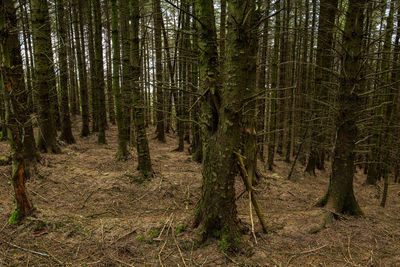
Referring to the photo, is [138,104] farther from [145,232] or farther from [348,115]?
[348,115]

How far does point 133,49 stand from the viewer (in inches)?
245

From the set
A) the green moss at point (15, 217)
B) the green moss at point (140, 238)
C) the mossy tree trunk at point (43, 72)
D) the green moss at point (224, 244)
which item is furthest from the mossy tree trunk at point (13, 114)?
A: the green moss at point (224, 244)

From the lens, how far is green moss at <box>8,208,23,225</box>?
3.75m

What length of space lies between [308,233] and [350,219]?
1394 millimetres

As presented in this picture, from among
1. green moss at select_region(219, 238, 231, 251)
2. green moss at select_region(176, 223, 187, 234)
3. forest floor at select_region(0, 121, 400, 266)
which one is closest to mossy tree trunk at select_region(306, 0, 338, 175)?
forest floor at select_region(0, 121, 400, 266)

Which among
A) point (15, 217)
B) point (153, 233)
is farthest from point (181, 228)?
point (15, 217)

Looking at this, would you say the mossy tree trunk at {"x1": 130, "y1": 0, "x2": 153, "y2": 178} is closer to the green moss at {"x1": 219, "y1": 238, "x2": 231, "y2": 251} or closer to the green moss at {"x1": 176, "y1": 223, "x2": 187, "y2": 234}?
the green moss at {"x1": 176, "y1": 223, "x2": 187, "y2": 234}

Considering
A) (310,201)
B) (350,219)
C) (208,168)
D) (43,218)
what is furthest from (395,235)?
(43,218)

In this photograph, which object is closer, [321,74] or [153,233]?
[153,233]

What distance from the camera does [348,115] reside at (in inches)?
184

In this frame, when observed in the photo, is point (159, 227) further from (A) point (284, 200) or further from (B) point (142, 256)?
(A) point (284, 200)

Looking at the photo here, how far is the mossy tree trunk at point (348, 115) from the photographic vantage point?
461 cm

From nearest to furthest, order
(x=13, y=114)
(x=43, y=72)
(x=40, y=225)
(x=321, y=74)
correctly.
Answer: (x=13, y=114), (x=40, y=225), (x=43, y=72), (x=321, y=74)

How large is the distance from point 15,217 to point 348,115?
6613mm
